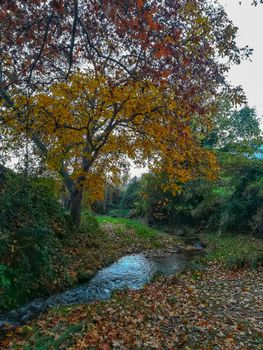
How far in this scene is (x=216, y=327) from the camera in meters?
4.86

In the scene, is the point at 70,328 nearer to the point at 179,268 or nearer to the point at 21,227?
the point at 21,227

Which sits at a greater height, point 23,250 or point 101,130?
point 101,130

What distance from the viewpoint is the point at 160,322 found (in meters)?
5.15

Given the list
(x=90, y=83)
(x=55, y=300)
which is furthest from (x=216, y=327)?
(x=90, y=83)

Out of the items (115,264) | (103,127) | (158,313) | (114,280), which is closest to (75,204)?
(115,264)

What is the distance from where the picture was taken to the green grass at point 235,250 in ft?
31.4

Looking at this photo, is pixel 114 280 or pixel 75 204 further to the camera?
pixel 75 204

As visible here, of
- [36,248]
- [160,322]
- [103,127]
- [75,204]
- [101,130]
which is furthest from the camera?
[75,204]

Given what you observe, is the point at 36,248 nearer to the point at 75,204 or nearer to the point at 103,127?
the point at 75,204

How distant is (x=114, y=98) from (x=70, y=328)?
5458 millimetres

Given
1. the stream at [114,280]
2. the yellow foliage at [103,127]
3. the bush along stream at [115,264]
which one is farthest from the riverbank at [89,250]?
the yellow foliage at [103,127]

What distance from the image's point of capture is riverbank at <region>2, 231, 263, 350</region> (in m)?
4.43

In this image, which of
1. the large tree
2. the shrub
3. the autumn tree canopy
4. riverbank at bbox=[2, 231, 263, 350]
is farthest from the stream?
the autumn tree canopy

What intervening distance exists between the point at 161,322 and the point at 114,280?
3.96 metres
